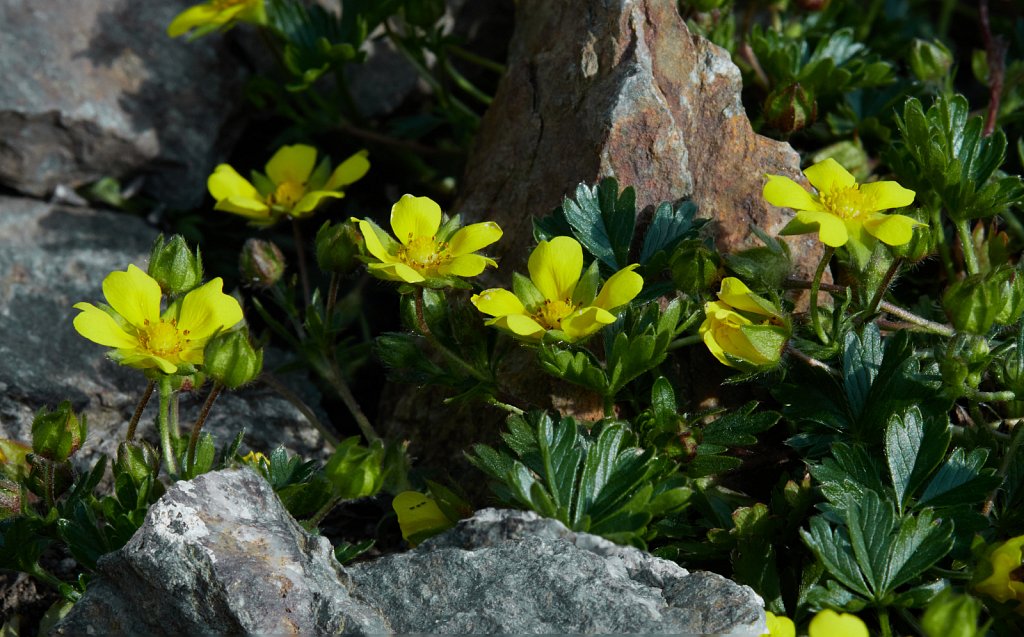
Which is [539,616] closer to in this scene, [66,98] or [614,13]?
[614,13]

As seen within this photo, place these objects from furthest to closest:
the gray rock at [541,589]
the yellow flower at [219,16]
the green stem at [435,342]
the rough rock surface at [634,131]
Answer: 1. the yellow flower at [219,16]
2. the rough rock surface at [634,131]
3. the green stem at [435,342]
4. the gray rock at [541,589]

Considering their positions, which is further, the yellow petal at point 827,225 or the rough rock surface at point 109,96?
the rough rock surface at point 109,96

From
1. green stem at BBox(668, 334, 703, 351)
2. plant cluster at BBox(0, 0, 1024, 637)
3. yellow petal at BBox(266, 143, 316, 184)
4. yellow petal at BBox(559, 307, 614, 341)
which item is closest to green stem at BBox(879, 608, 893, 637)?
plant cluster at BBox(0, 0, 1024, 637)

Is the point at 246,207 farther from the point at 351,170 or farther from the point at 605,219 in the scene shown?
the point at 605,219

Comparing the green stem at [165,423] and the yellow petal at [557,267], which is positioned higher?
the yellow petal at [557,267]

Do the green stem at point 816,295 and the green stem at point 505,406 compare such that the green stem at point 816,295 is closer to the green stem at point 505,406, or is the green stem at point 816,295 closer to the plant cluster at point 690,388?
the plant cluster at point 690,388

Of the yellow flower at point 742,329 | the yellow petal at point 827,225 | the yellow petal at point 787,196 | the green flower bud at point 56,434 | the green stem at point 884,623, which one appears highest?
the yellow petal at point 787,196

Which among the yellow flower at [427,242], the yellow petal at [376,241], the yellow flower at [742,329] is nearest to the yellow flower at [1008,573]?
the yellow flower at [742,329]

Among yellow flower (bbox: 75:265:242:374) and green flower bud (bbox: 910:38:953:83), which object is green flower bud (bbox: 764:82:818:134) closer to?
Answer: green flower bud (bbox: 910:38:953:83)
